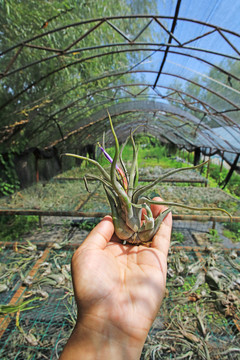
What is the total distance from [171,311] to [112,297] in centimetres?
114

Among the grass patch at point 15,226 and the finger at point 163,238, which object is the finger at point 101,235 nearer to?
the finger at point 163,238

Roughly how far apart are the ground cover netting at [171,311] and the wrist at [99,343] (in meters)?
0.82

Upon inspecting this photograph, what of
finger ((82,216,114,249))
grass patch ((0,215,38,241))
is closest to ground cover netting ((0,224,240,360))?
finger ((82,216,114,249))

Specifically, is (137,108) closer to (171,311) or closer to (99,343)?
(171,311)

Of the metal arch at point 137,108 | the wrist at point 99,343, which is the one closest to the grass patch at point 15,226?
the metal arch at point 137,108

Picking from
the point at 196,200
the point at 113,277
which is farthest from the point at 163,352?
the point at 196,200

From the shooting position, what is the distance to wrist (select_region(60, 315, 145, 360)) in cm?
79

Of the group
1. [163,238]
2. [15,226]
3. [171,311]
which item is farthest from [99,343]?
[15,226]

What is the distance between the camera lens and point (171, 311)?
1.73 metres

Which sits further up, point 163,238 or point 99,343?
point 163,238

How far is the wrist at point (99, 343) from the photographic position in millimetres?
795

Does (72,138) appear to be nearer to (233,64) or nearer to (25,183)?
(25,183)

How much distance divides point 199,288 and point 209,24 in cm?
327

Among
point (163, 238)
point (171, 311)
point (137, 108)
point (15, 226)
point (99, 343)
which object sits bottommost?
point (15, 226)
